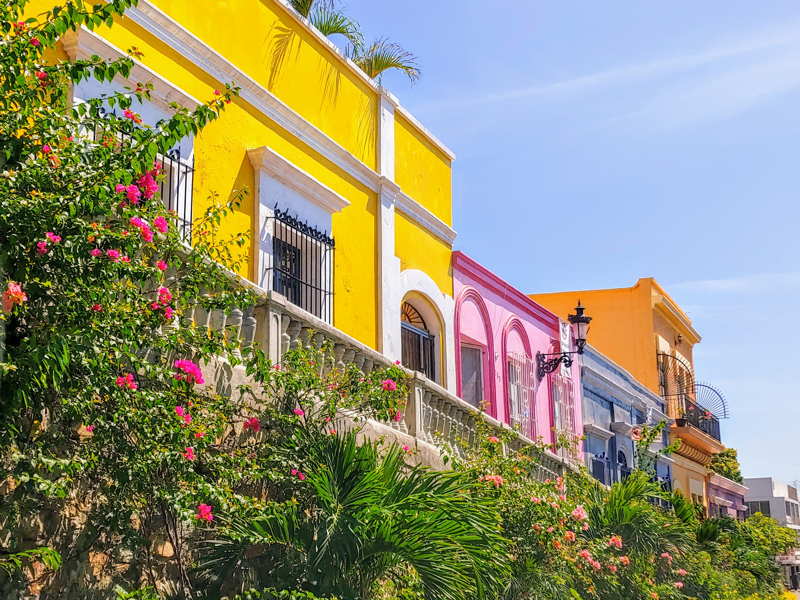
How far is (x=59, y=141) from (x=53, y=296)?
85 centimetres

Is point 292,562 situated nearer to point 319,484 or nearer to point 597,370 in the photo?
point 319,484

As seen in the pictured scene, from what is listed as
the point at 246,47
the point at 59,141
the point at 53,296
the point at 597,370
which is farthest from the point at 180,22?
the point at 597,370

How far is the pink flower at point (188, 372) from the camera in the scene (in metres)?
5.45

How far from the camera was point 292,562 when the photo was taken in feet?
19.6

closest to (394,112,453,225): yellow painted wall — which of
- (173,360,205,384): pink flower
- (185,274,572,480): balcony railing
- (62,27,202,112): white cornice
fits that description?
(185,274,572,480): balcony railing

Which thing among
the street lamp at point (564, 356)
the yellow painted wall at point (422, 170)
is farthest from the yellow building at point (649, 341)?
the yellow painted wall at point (422, 170)

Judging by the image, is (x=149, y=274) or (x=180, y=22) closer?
(x=149, y=274)

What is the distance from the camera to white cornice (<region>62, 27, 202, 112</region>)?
782cm

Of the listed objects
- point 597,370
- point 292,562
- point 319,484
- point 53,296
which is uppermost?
point 597,370

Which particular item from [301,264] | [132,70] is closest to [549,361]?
[301,264]

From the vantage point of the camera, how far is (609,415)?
2200cm

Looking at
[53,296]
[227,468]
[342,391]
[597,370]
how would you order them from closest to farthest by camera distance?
[53,296] → [227,468] → [342,391] → [597,370]

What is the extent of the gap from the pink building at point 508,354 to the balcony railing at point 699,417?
11.3m

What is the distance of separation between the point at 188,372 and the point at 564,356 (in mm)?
13320
